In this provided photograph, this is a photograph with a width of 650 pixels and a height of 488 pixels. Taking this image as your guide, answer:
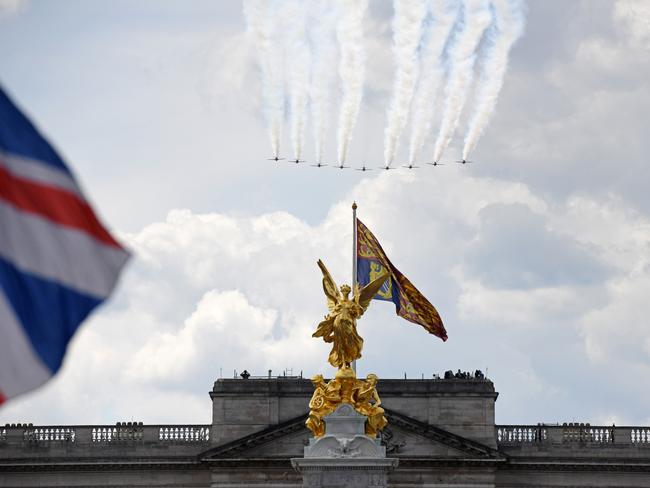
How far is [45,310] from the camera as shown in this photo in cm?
2089

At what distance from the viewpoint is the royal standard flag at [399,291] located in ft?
266

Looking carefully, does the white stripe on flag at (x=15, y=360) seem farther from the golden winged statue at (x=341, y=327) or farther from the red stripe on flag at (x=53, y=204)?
the golden winged statue at (x=341, y=327)

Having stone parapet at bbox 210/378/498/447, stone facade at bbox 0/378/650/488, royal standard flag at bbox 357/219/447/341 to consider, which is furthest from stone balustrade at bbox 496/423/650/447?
royal standard flag at bbox 357/219/447/341

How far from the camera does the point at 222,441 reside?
115625 millimetres

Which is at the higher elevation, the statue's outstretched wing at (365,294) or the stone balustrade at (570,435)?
the stone balustrade at (570,435)

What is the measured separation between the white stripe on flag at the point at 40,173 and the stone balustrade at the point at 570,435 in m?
97.7

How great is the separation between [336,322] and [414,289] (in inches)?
604

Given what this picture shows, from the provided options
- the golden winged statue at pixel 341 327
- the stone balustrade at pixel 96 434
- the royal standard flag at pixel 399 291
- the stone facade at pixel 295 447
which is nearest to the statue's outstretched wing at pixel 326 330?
the golden winged statue at pixel 341 327

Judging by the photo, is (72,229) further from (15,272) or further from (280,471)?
(280,471)

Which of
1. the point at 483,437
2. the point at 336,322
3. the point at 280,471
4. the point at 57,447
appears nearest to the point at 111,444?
the point at 57,447

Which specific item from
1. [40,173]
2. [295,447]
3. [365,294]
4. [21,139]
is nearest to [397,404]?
[295,447]

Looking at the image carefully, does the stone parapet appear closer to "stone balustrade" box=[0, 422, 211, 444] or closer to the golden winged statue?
"stone balustrade" box=[0, 422, 211, 444]

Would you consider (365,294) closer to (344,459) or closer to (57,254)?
(344,459)

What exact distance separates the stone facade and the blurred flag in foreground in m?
91.6
